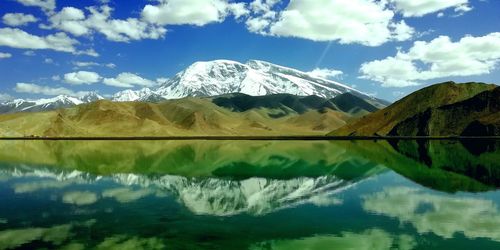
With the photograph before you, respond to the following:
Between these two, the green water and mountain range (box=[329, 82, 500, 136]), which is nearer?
the green water

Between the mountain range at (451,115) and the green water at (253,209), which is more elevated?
the mountain range at (451,115)

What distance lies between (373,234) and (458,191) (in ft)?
61.4

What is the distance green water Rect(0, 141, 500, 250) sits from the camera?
24.3 metres

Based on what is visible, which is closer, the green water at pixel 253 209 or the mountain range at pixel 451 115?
the green water at pixel 253 209

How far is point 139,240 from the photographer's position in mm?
24297

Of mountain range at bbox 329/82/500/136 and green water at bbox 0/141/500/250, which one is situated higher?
mountain range at bbox 329/82/500/136

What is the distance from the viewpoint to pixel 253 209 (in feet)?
108

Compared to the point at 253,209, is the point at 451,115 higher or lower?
higher

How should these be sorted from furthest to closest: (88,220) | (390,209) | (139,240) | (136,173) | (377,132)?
1. (377,132)
2. (136,173)
3. (390,209)
4. (88,220)
5. (139,240)

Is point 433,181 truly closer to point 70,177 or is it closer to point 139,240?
point 139,240

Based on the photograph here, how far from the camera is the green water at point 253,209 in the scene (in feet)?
79.7

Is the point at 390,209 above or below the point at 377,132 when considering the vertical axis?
below

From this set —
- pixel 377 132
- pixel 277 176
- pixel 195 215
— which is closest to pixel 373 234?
pixel 195 215

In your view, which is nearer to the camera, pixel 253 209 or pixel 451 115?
pixel 253 209
